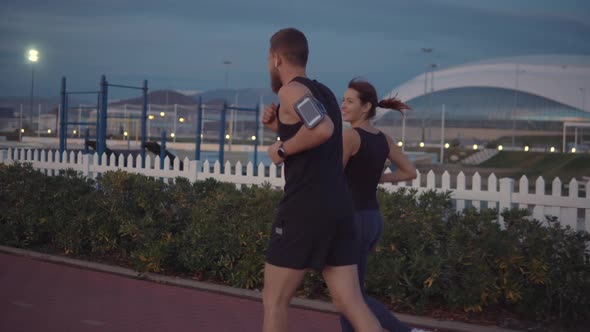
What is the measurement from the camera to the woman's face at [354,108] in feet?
16.1

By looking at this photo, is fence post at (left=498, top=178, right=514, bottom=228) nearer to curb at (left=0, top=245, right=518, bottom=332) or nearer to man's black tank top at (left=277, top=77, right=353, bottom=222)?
curb at (left=0, top=245, right=518, bottom=332)

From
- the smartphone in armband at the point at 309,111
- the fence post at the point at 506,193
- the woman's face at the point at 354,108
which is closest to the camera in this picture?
the smartphone in armband at the point at 309,111

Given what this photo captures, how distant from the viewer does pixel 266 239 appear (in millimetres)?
8102

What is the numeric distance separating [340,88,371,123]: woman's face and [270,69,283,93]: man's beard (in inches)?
32.4

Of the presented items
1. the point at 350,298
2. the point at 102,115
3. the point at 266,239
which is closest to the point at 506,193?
the point at 266,239

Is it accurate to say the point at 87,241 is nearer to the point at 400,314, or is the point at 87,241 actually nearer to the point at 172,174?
the point at 172,174

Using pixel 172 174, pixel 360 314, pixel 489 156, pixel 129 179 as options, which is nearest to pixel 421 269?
pixel 360 314

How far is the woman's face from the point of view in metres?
4.90

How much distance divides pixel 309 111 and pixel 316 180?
350 mm

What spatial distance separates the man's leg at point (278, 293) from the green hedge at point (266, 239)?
10.3 ft

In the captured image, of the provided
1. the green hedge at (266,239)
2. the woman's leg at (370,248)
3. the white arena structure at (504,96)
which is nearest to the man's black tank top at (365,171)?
the woman's leg at (370,248)

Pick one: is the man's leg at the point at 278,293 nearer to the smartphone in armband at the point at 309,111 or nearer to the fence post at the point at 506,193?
the smartphone in armband at the point at 309,111

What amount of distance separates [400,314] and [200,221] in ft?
8.96

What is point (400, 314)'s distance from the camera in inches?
281
